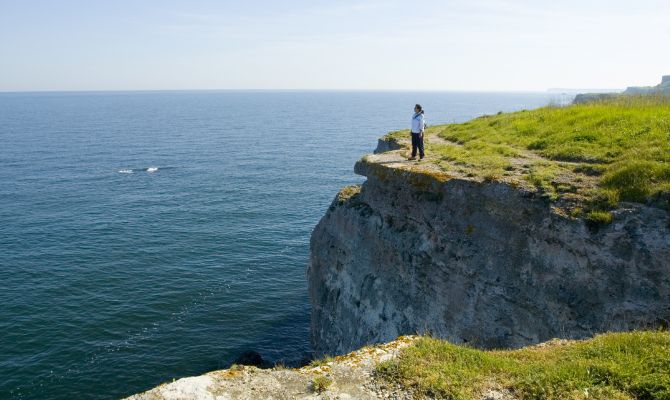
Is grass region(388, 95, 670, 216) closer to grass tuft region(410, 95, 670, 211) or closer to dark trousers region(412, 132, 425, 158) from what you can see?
grass tuft region(410, 95, 670, 211)

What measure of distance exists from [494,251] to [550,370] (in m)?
8.90

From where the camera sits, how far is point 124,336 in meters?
32.3

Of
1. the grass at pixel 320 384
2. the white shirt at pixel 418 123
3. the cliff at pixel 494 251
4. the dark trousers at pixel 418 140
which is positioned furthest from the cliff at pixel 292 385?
the dark trousers at pixel 418 140

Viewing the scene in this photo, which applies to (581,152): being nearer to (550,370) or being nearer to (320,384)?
(550,370)

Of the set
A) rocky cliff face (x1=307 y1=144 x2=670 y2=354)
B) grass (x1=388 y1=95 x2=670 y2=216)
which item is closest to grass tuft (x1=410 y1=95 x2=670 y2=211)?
grass (x1=388 y1=95 x2=670 y2=216)

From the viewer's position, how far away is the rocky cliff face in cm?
1498

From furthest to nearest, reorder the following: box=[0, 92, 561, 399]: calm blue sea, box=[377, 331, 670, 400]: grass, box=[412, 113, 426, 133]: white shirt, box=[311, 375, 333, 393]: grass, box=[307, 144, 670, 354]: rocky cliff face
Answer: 1. box=[0, 92, 561, 399]: calm blue sea
2. box=[412, 113, 426, 133]: white shirt
3. box=[307, 144, 670, 354]: rocky cliff face
4. box=[311, 375, 333, 393]: grass
5. box=[377, 331, 670, 400]: grass

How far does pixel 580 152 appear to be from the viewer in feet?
65.6

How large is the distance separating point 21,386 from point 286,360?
51.4 feet

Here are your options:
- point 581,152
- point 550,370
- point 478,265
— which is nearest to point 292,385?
point 550,370

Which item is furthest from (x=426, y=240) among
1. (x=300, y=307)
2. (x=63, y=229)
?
(x=63, y=229)

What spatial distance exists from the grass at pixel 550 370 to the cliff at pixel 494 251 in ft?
16.2

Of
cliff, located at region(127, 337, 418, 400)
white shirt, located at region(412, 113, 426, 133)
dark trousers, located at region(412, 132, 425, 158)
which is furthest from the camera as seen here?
dark trousers, located at region(412, 132, 425, 158)

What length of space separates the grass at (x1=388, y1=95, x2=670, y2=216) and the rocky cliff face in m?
0.97
